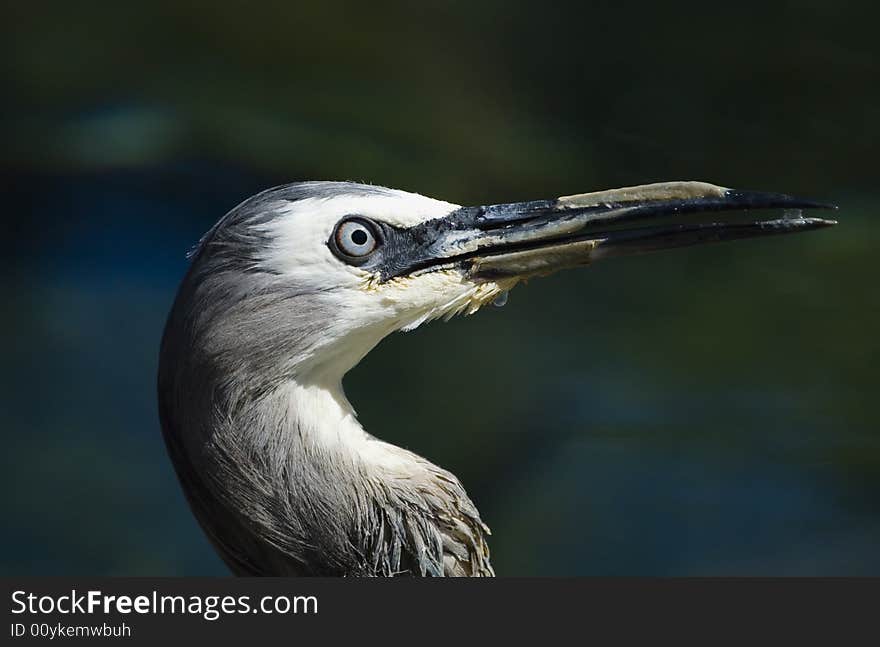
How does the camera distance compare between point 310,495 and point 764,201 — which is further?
point 764,201

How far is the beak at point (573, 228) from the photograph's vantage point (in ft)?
4.43

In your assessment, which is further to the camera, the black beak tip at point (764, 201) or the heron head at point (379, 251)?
the black beak tip at point (764, 201)

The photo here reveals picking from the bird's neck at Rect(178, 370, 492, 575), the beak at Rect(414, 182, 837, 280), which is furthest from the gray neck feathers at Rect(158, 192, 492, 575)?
the beak at Rect(414, 182, 837, 280)

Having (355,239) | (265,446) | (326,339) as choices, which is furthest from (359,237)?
(265,446)

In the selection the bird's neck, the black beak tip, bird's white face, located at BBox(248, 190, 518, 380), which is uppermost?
the black beak tip

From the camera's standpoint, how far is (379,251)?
1310 millimetres

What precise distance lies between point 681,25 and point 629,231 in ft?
6.36

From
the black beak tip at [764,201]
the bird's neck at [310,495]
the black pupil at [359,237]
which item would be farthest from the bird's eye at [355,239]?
the black beak tip at [764,201]

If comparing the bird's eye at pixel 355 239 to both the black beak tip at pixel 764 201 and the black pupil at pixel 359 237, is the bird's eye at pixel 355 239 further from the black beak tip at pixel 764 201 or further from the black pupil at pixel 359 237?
the black beak tip at pixel 764 201

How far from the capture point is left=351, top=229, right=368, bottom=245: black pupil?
1.29 metres

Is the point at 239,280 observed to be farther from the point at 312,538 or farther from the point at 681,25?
the point at 681,25

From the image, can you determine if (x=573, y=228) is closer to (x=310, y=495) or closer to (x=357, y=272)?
(x=357, y=272)

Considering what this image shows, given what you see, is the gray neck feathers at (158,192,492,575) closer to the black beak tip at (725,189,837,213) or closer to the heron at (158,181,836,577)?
the heron at (158,181,836,577)

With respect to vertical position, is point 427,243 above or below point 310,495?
above
